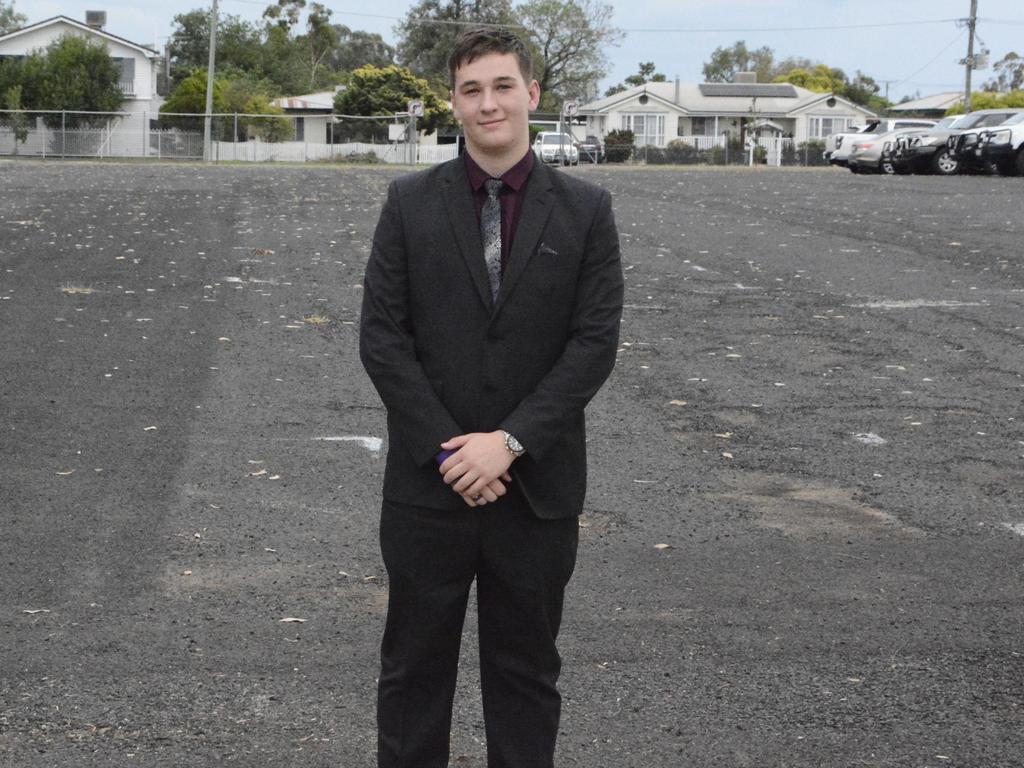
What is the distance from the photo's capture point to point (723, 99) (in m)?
93.3

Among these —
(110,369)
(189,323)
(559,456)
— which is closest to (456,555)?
(559,456)

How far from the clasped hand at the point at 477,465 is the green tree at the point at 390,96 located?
61850 mm

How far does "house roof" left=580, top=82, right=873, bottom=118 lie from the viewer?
9062 cm

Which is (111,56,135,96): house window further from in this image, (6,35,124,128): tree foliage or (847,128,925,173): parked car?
(847,128,925,173): parked car

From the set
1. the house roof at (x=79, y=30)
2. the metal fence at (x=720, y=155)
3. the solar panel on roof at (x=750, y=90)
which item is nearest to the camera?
the metal fence at (x=720, y=155)

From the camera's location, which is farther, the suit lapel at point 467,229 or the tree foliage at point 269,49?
the tree foliage at point 269,49

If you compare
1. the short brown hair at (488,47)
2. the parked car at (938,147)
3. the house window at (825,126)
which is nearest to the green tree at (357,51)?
the house window at (825,126)

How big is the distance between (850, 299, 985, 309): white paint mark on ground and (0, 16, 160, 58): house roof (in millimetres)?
62882

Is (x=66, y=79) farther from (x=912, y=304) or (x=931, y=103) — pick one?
(x=931, y=103)

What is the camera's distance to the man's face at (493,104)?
3.08 meters

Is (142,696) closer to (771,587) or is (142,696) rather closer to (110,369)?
(771,587)

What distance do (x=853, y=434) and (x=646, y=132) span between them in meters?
85.5

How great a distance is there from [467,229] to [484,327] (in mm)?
215

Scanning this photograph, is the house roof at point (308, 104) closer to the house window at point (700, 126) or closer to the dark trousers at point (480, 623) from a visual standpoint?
the house window at point (700, 126)
